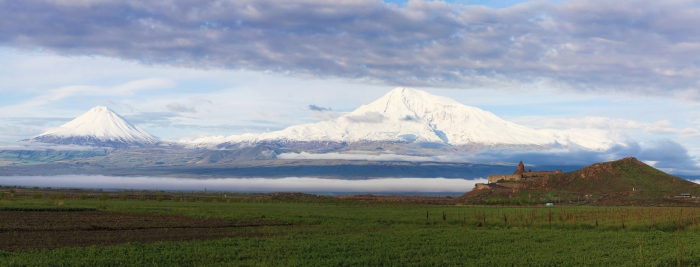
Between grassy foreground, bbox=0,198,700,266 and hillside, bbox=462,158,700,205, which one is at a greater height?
hillside, bbox=462,158,700,205

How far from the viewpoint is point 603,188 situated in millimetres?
136250

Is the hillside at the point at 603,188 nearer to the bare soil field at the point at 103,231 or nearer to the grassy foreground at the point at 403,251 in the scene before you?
the grassy foreground at the point at 403,251

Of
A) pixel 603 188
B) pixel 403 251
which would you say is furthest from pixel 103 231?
pixel 603 188

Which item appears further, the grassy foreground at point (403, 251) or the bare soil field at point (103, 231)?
the bare soil field at point (103, 231)

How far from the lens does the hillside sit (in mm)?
117812

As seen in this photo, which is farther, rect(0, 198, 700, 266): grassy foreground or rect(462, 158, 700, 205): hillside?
rect(462, 158, 700, 205): hillside

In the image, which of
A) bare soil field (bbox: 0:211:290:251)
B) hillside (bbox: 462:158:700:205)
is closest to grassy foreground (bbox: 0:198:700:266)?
bare soil field (bbox: 0:211:290:251)

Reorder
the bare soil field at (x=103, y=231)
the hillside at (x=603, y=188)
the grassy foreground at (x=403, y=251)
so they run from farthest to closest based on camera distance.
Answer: the hillside at (x=603, y=188) < the bare soil field at (x=103, y=231) < the grassy foreground at (x=403, y=251)

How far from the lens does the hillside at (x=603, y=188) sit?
387ft

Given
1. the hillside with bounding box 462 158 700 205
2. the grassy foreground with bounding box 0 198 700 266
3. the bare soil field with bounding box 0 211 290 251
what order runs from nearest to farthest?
the grassy foreground with bounding box 0 198 700 266 < the bare soil field with bounding box 0 211 290 251 < the hillside with bounding box 462 158 700 205

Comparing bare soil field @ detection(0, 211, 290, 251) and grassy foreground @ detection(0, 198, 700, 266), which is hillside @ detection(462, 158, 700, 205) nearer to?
grassy foreground @ detection(0, 198, 700, 266)

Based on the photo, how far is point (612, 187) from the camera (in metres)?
135

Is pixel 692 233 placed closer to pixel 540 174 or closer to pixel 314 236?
pixel 314 236

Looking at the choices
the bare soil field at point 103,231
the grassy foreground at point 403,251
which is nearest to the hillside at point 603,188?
the grassy foreground at point 403,251
